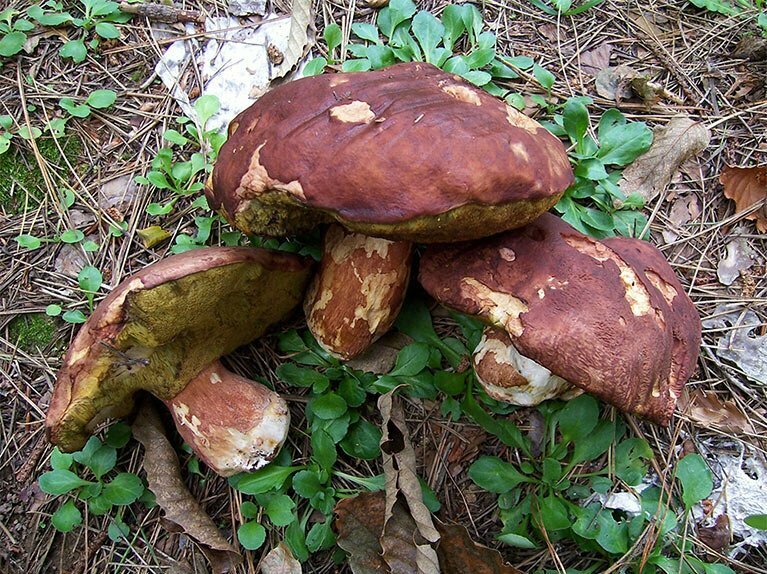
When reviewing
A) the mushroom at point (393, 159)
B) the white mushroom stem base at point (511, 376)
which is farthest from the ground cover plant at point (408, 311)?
the mushroom at point (393, 159)

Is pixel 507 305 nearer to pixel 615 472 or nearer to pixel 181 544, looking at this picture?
pixel 615 472

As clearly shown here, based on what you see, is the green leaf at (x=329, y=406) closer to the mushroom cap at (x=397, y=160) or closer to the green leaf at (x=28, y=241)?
the mushroom cap at (x=397, y=160)

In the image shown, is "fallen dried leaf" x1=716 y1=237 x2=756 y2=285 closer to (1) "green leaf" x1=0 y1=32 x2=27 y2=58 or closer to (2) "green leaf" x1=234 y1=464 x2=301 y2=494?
(2) "green leaf" x1=234 y1=464 x2=301 y2=494

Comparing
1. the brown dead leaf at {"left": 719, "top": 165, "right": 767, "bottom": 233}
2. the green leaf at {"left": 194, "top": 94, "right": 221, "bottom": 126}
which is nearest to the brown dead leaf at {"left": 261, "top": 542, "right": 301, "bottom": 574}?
the green leaf at {"left": 194, "top": 94, "right": 221, "bottom": 126}

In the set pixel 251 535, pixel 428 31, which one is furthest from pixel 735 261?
pixel 251 535

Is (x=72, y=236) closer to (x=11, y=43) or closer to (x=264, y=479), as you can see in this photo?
(x=11, y=43)

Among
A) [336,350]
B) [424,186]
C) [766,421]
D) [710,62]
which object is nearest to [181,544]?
[336,350]

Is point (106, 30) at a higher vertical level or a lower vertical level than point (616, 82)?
higher
